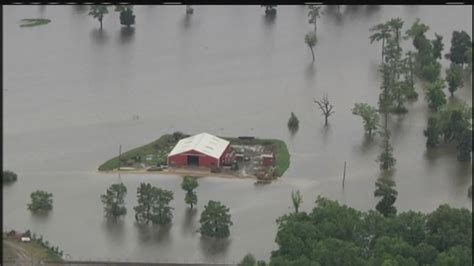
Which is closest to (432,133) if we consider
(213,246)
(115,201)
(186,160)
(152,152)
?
(186,160)

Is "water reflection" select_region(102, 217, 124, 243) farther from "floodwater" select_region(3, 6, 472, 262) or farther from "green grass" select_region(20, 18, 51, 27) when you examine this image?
"green grass" select_region(20, 18, 51, 27)

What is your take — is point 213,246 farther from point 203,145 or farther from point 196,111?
point 196,111

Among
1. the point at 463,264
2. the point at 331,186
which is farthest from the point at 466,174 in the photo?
the point at 463,264

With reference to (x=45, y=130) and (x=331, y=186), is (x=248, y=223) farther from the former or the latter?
(x=45, y=130)

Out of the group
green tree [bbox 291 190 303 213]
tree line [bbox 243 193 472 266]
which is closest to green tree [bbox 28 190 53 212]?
green tree [bbox 291 190 303 213]

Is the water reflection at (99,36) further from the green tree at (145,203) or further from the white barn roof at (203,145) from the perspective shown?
the green tree at (145,203)

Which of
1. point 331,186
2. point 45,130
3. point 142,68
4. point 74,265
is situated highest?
point 142,68
